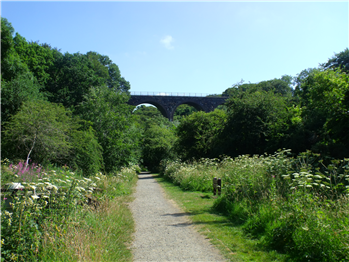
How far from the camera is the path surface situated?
4609 mm

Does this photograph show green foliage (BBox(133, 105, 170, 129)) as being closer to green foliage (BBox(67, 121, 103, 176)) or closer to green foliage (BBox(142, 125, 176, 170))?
green foliage (BBox(142, 125, 176, 170))

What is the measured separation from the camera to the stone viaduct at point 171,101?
5347 cm

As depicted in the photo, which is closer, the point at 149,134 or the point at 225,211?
the point at 225,211

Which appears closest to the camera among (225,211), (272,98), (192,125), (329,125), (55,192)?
(55,192)

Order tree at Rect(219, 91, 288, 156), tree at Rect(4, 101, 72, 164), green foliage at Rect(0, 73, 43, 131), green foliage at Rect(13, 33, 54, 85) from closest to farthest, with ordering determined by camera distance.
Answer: tree at Rect(4, 101, 72, 164)
tree at Rect(219, 91, 288, 156)
green foliage at Rect(0, 73, 43, 131)
green foliage at Rect(13, 33, 54, 85)

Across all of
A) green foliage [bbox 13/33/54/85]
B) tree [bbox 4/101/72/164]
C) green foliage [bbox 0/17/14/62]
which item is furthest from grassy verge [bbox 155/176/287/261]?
green foliage [bbox 13/33/54/85]

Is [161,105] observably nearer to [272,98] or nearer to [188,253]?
[272,98]

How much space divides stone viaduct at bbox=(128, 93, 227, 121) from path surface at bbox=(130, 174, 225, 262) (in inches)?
1814

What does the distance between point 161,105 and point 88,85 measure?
26.1 metres

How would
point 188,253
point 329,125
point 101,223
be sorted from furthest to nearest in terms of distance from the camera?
1. point 329,125
2. point 101,223
3. point 188,253

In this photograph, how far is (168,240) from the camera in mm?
5465

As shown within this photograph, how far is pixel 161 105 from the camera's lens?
54625 millimetres

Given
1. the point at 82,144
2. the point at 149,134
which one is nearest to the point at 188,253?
the point at 82,144

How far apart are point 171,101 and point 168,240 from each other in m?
50.0
